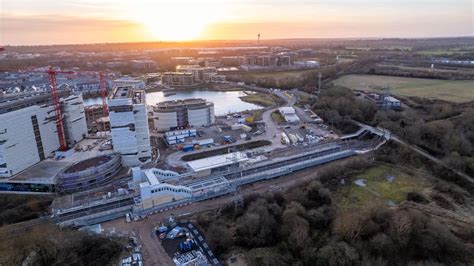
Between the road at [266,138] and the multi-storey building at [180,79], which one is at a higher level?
the multi-storey building at [180,79]

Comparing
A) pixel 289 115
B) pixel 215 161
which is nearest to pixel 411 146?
pixel 289 115

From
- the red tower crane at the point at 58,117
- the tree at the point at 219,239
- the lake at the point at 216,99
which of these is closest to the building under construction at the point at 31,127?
the red tower crane at the point at 58,117

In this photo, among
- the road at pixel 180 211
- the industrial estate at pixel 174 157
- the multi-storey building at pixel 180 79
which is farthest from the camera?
the multi-storey building at pixel 180 79

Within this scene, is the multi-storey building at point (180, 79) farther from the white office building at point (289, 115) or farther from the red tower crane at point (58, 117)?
the red tower crane at point (58, 117)

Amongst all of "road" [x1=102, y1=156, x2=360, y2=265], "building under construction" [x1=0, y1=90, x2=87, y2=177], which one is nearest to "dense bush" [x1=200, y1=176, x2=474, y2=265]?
"road" [x1=102, y1=156, x2=360, y2=265]

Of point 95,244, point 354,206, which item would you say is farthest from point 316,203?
point 95,244

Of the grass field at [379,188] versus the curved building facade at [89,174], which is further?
the curved building facade at [89,174]

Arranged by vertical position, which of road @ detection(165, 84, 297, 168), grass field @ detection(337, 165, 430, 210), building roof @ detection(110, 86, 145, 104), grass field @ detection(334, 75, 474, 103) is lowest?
grass field @ detection(337, 165, 430, 210)

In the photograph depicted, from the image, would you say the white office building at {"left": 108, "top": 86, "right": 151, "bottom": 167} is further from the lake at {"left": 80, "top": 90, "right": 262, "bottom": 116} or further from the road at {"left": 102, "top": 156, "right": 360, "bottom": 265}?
the lake at {"left": 80, "top": 90, "right": 262, "bottom": 116}
